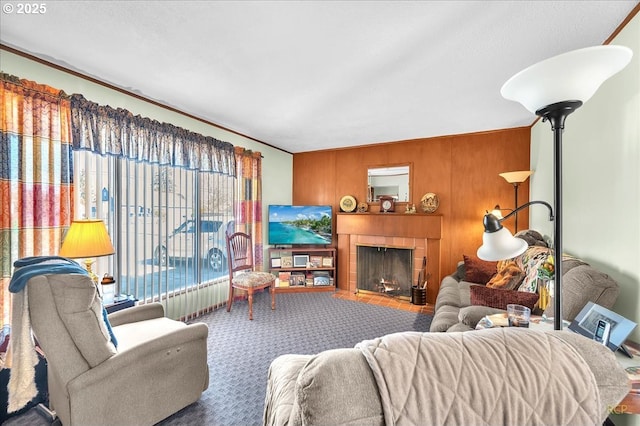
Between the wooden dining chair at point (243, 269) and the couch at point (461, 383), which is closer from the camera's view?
the couch at point (461, 383)

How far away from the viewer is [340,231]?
4621 millimetres

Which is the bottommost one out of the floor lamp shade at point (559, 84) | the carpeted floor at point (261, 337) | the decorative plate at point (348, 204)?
the carpeted floor at point (261, 337)

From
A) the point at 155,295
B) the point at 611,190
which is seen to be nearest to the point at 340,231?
the point at 155,295

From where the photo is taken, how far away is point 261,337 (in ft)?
9.23

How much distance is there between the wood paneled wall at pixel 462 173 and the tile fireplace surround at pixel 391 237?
20 centimetres

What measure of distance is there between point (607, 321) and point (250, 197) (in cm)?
388

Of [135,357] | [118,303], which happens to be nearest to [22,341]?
[135,357]

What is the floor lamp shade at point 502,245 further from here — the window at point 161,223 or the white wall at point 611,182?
the window at point 161,223

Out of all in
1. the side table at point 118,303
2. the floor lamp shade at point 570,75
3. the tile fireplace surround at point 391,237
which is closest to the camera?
the floor lamp shade at point 570,75

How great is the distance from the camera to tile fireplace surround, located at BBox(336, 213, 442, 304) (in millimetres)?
3961

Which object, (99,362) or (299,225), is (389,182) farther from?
(99,362)

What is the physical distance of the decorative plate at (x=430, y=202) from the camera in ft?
13.2

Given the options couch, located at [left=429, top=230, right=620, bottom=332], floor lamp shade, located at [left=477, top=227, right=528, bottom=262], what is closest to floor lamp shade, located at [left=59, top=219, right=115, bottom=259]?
A: floor lamp shade, located at [left=477, top=227, right=528, bottom=262]

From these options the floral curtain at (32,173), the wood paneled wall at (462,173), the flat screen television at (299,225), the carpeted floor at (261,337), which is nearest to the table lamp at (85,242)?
the floral curtain at (32,173)
